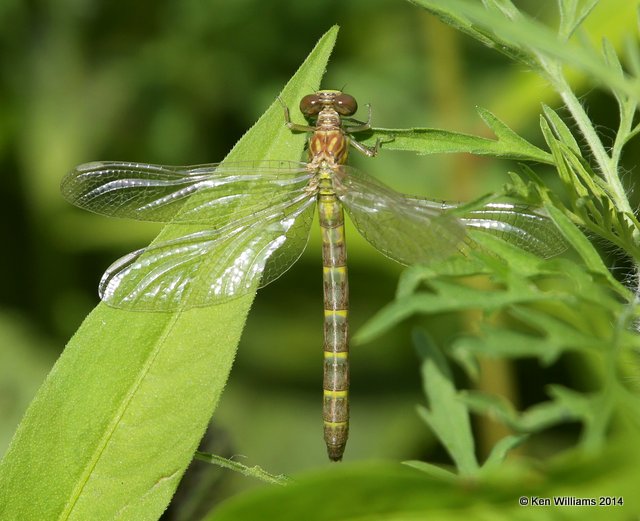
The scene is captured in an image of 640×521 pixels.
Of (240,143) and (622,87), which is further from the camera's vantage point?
(240,143)

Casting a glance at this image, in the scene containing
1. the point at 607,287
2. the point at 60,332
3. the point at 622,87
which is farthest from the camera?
the point at 60,332

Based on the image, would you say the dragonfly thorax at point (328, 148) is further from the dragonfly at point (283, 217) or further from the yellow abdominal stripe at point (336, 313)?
the yellow abdominal stripe at point (336, 313)

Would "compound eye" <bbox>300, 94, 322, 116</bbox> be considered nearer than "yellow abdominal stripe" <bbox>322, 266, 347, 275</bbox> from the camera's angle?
Yes

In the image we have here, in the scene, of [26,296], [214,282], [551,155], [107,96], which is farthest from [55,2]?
[551,155]

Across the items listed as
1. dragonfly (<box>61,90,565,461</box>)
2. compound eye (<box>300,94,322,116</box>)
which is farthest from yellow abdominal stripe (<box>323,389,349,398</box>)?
compound eye (<box>300,94,322,116</box>)

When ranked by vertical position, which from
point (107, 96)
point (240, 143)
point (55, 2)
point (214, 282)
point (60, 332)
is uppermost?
point (55, 2)

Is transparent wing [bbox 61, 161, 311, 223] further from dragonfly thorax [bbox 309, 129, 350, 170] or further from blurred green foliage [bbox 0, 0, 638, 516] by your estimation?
blurred green foliage [bbox 0, 0, 638, 516]

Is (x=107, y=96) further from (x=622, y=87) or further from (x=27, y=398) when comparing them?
(x=622, y=87)

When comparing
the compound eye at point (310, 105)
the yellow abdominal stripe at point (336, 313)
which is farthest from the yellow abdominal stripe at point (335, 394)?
the compound eye at point (310, 105)

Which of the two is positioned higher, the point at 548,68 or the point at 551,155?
the point at 548,68
